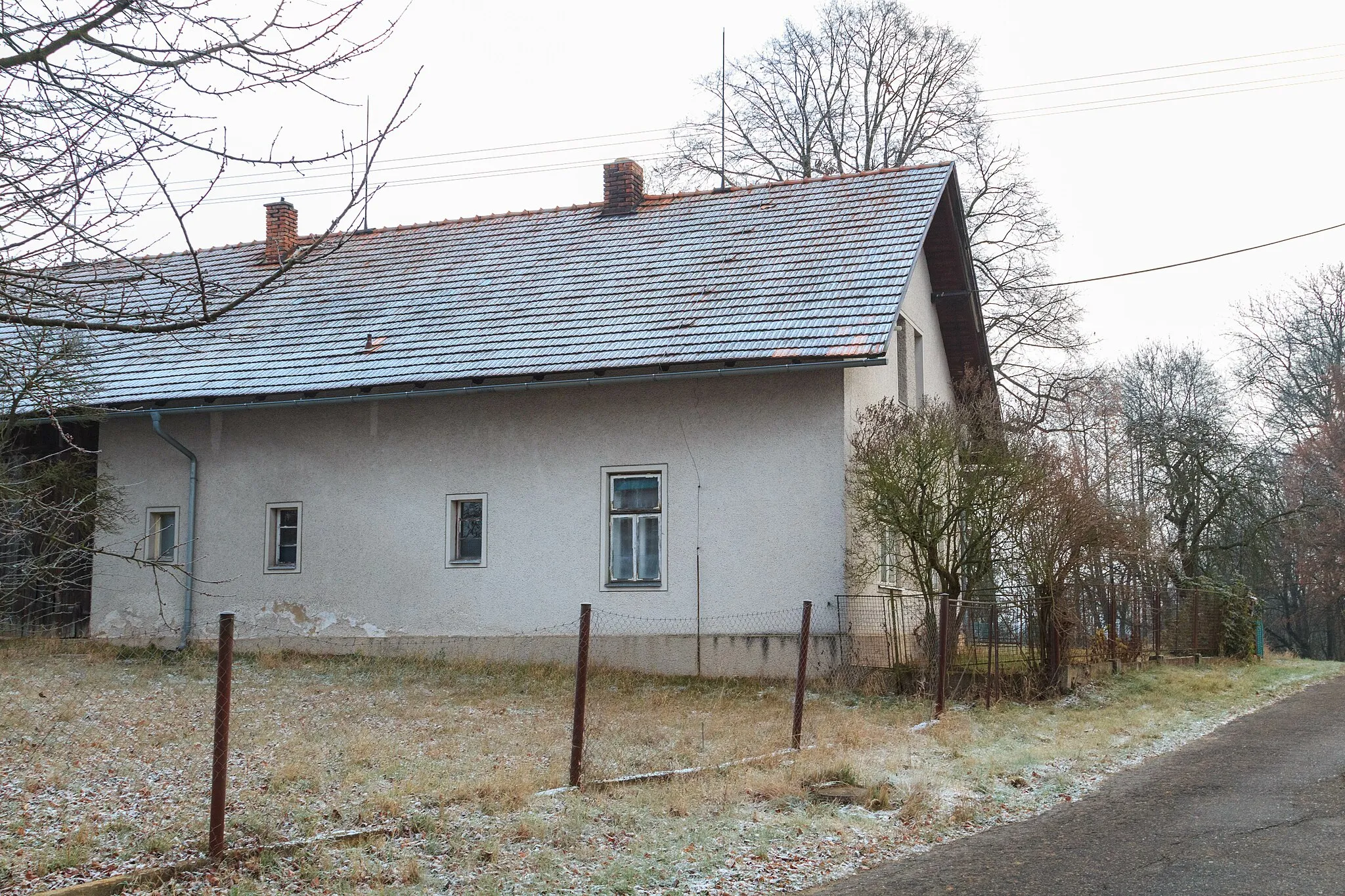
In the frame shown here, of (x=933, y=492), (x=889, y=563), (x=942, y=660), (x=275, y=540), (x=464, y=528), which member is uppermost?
(x=933, y=492)

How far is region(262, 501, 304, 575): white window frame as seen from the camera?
18156mm

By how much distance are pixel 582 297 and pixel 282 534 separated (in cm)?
555

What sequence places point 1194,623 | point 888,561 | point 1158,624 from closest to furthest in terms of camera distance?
point 888,561 < point 1158,624 < point 1194,623

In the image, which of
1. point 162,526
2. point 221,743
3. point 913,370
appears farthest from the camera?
point 913,370

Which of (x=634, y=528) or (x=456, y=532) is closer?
(x=634, y=528)

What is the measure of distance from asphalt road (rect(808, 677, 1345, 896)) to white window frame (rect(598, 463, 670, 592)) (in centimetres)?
678

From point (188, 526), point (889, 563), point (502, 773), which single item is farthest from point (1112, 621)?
point (188, 526)

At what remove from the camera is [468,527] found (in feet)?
57.7

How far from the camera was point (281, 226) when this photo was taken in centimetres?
2388

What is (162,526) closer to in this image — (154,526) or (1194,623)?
(154,526)

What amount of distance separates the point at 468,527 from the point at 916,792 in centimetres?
963

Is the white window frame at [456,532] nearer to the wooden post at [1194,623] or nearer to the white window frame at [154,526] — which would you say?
the white window frame at [154,526]

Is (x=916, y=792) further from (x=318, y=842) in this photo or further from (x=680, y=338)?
(x=680, y=338)

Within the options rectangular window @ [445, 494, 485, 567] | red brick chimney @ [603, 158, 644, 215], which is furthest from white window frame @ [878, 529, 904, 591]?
red brick chimney @ [603, 158, 644, 215]
